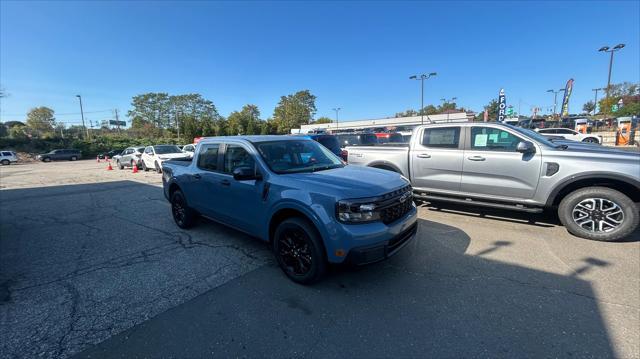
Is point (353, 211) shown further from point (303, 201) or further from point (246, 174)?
point (246, 174)

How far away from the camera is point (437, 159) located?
5.79 m

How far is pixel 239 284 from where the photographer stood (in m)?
3.41

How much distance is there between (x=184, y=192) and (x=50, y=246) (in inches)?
92.0

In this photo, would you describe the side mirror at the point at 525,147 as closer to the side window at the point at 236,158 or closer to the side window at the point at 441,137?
the side window at the point at 441,137

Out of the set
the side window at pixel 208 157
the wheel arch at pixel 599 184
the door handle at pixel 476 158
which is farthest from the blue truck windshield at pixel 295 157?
the wheel arch at pixel 599 184

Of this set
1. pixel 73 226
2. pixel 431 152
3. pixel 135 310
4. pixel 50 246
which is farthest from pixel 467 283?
pixel 73 226

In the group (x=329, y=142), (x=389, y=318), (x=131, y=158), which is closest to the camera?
(x=389, y=318)

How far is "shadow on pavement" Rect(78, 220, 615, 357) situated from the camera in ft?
7.68

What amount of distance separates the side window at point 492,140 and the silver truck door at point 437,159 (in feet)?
0.86

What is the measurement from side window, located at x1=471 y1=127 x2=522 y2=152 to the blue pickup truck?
2.63 metres

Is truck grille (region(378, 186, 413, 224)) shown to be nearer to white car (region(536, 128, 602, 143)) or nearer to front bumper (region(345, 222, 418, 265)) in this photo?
front bumper (region(345, 222, 418, 265))

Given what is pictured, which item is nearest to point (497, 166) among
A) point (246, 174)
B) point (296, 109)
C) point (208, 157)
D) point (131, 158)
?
point (246, 174)

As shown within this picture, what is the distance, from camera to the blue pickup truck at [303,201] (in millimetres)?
2926

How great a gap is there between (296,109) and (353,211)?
95.9 meters
